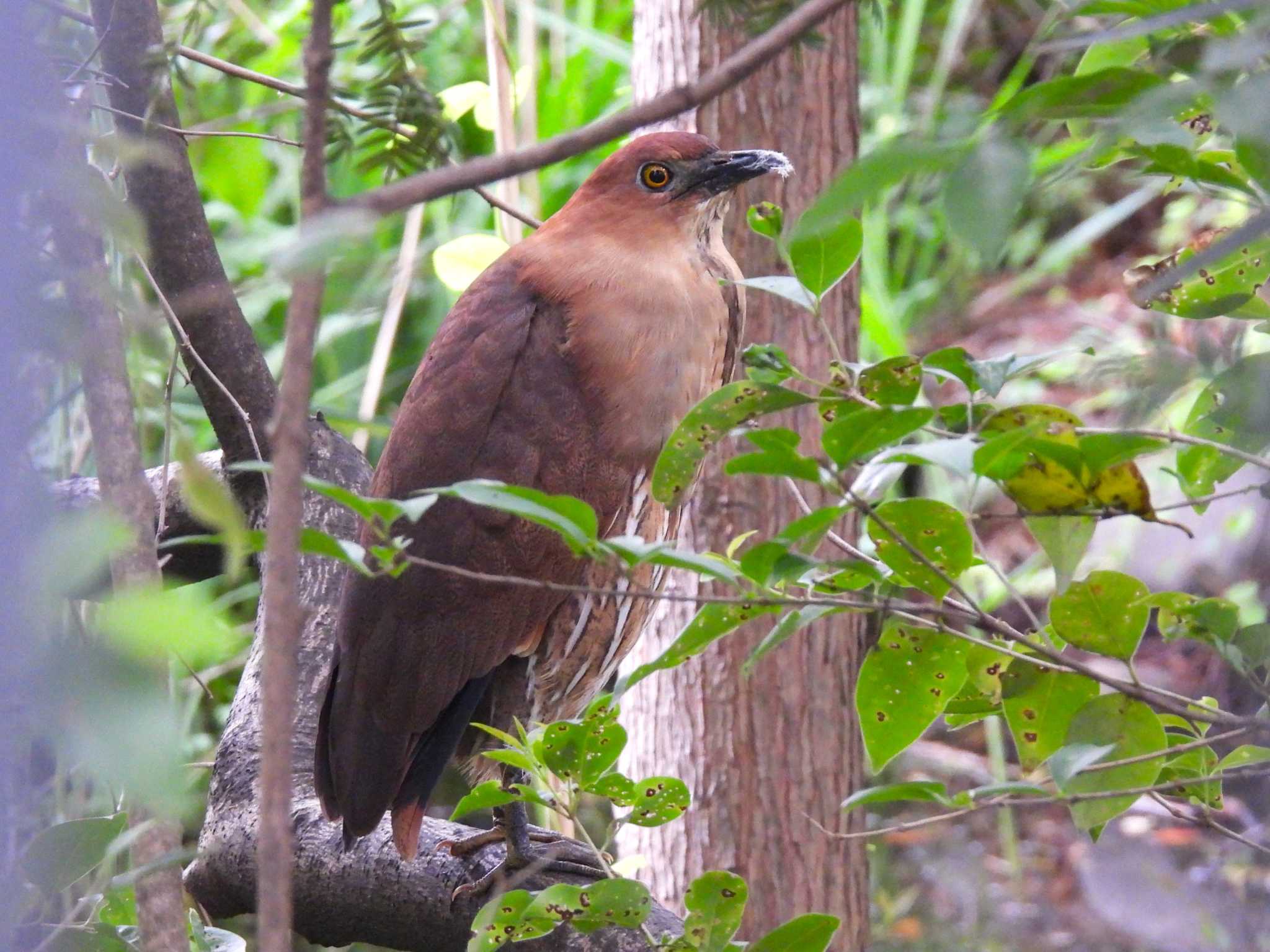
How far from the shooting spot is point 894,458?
0.78 m

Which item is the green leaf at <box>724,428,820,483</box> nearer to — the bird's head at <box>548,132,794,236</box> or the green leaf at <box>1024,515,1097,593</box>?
the green leaf at <box>1024,515,1097,593</box>

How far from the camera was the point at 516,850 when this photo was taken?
1.59 meters

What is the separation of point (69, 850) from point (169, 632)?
0.57m

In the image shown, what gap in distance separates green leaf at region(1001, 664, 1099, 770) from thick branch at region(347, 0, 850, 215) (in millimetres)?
547

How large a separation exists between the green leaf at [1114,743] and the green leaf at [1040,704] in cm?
4

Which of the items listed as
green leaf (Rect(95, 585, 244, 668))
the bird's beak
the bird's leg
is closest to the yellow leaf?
the bird's beak

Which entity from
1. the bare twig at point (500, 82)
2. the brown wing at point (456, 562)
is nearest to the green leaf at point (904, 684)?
the brown wing at point (456, 562)

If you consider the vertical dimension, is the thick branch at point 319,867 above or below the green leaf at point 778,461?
below

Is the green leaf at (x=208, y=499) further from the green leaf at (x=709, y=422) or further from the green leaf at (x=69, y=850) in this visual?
the green leaf at (x=69, y=850)

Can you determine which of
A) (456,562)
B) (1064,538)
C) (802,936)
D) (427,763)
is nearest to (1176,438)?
(1064,538)

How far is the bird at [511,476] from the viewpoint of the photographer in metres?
1.50

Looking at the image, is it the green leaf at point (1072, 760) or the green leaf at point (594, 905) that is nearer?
the green leaf at point (1072, 760)

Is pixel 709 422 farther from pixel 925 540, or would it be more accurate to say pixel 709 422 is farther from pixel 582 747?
pixel 582 747

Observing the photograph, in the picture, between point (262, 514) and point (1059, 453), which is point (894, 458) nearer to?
point (1059, 453)
